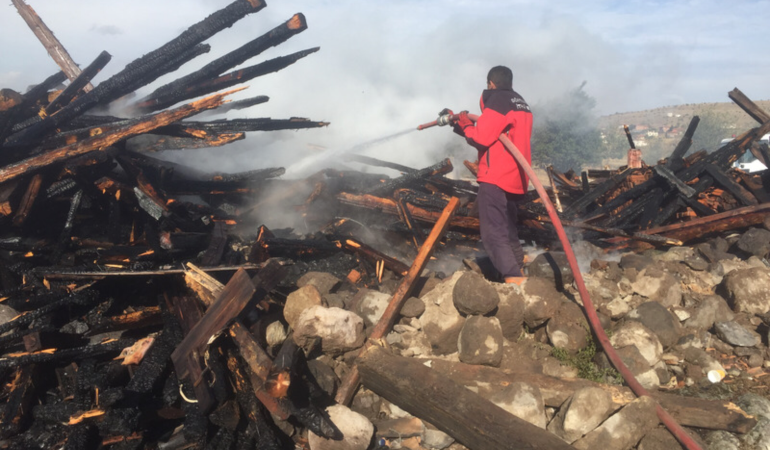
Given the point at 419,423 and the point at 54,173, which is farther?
the point at 54,173

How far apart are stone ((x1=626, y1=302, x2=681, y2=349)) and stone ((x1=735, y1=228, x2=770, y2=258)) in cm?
286

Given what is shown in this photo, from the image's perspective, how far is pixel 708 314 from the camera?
4492 mm

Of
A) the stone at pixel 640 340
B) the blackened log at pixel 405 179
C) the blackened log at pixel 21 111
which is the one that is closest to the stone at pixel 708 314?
the stone at pixel 640 340

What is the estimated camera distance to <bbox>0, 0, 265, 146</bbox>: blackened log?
20.1 feet

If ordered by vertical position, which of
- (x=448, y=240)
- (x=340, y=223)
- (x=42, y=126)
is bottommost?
(x=448, y=240)

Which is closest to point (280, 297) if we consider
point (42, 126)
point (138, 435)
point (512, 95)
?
point (138, 435)

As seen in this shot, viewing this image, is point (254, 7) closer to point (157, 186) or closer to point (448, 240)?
point (157, 186)

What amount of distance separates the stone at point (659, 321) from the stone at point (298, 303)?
329 centimetres

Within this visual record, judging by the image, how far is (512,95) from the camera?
4859mm

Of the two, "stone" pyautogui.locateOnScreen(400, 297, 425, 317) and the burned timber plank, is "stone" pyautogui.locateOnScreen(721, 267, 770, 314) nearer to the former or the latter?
the burned timber plank

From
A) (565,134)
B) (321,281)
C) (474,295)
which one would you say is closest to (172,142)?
(321,281)

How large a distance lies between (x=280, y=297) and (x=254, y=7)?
14.5 ft

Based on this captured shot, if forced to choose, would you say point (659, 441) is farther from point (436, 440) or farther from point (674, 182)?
point (674, 182)

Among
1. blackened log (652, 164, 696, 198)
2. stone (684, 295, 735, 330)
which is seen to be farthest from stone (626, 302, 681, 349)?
blackened log (652, 164, 696, 198)
